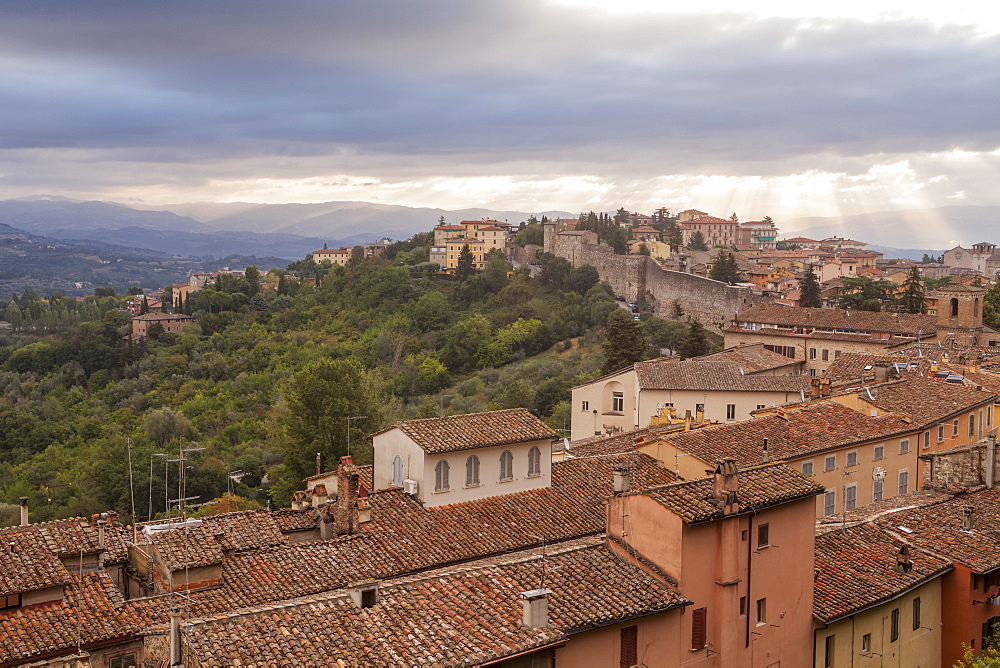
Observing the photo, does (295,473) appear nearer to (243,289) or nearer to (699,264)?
(699,264)

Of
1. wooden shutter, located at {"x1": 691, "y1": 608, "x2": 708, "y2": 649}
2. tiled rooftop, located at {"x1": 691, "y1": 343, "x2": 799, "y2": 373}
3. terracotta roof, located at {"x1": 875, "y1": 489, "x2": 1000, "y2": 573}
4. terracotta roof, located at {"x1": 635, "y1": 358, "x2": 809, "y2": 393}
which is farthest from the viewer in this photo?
tiled rooftop, located at {"x1": 691, "y1": 343, "x2": 799, "y2": 373}

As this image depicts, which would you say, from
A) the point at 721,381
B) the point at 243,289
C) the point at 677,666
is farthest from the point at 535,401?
the point at 243,289

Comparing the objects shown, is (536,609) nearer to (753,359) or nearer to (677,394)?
(677,394)

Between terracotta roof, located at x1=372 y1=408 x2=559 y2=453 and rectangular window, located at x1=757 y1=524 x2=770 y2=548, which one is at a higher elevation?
terracotta roof, located at x1=372 y1=408 x2=559 y2=453

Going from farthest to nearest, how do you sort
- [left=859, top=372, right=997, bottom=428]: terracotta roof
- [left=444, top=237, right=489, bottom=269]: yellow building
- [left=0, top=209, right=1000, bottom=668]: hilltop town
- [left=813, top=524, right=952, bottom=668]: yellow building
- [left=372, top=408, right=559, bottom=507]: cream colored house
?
[left=444, top=237, right=489, bottom=269]: yellow building → [left=859, top=372, right=997, bottom=428]: terracotta roof → [left=372, top=408, right=559, bottom=507]: cream colored house → [left=813, top=524, right=952, bottom=668]: yellow building → [left=0, top=209, right=1000, bottom=668]: hilltop town

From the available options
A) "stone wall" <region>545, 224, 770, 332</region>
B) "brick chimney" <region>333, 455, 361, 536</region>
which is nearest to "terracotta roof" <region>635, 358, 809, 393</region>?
"brick chimney" <region>333, 455, 361, 536</region>

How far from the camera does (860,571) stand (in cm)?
1332

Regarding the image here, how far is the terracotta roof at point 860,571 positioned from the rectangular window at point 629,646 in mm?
3123

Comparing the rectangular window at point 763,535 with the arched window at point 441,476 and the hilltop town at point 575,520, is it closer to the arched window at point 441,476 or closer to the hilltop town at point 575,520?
the hilltop town at point 575,520

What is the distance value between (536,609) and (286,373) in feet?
176

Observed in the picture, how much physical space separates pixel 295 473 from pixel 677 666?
20.8m

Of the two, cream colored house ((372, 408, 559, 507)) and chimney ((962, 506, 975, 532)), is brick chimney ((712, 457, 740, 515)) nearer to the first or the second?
chimney ((962, 506, 975, 532))

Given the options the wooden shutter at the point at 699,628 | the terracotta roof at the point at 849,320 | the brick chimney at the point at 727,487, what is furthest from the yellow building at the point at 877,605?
the terracotta roof at the point at 849,320

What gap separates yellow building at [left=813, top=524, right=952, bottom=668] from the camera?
12.7 m
